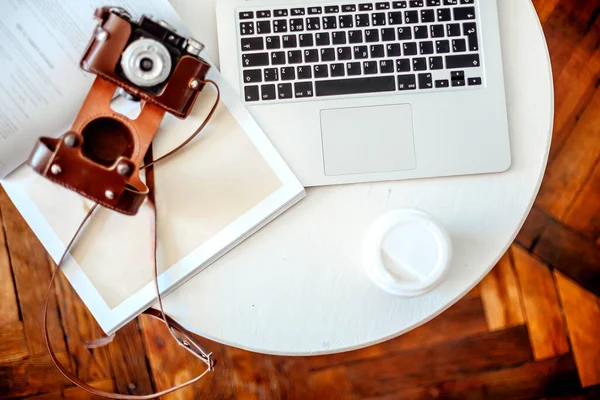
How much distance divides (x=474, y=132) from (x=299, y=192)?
20 cm

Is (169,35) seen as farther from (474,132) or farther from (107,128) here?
(474,132)

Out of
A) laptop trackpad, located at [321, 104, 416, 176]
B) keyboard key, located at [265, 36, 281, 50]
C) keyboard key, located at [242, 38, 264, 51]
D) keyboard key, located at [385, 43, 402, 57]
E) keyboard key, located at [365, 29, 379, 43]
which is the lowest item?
laptop trackpad, located at [321, 104, 416, 176]

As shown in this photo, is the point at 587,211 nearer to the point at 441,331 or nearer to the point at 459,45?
the point at 441,331

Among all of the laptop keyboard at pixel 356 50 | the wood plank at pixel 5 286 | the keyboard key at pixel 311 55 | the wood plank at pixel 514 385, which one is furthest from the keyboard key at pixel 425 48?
the wood plank at pixel 5 286

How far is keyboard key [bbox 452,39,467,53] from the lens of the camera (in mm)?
606

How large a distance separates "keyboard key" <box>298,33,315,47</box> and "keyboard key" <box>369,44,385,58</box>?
0.21ft

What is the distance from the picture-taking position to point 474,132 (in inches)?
23.7

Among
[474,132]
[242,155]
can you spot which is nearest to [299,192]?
[242,155]

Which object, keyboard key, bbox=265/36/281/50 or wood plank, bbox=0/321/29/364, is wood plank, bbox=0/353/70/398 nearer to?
wood plank, bbox=0/321/29/364

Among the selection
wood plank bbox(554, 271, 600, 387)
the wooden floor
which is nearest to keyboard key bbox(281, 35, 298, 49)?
the wooden floor

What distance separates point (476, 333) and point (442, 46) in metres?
0.53

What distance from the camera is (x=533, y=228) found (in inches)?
37.4

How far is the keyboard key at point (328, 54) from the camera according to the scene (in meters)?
0.60

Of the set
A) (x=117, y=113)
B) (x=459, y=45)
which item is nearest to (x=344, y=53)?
(x=459, y=45)
